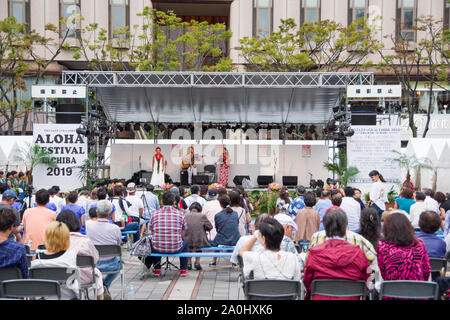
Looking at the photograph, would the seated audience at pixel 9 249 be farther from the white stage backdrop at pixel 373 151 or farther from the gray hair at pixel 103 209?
the white stage backdrop at pixel 373 151

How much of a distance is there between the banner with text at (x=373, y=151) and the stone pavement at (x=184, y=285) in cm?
693

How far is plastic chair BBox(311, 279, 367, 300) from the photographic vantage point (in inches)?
152

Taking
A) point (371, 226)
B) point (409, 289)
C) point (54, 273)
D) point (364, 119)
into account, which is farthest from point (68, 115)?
point (409, 289)

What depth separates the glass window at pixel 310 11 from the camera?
3158 centimetres

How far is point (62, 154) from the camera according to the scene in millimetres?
14328

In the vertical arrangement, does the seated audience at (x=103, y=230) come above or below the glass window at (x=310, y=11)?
below

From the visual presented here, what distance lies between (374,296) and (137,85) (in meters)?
11.6

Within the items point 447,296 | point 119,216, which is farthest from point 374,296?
point 119,216

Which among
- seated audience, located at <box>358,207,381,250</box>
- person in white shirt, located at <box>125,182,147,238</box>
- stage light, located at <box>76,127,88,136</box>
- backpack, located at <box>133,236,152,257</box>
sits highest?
stage light, located at <box>76,127,88,136</box>

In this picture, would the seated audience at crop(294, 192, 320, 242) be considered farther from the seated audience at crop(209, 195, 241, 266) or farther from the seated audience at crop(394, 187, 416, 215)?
the seated audience at crop(394, 187, 416, 215)

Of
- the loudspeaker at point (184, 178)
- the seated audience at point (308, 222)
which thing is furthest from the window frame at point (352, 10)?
the seated audience at point (308, 222)

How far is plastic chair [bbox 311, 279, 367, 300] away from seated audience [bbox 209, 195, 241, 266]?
3614 millimetres

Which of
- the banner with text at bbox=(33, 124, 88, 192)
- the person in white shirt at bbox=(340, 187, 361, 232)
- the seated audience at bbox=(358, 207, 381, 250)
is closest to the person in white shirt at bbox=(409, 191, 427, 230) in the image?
the person in white shirt at bbox=(340, 187, 361, 232)

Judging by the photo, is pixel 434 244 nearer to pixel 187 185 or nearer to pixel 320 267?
pixel 320 267
